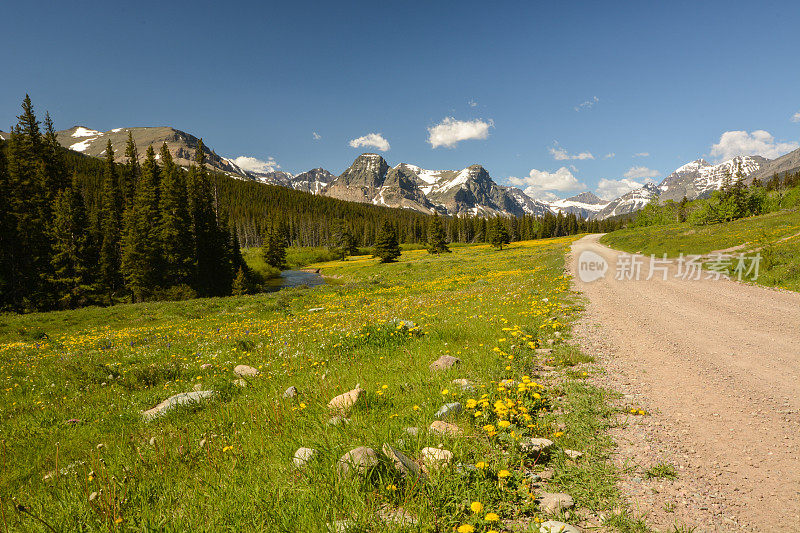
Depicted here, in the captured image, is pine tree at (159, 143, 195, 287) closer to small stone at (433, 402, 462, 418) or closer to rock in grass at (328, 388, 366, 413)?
rock in grass at (328, 388, 366, 413)

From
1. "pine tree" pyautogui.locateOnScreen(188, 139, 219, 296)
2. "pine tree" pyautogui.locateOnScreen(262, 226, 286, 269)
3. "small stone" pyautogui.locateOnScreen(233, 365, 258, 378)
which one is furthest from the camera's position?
"pine tree" pyautogui.locateOnScreen(262, 226, 286, 269)

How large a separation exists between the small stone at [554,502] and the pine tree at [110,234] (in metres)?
52.6

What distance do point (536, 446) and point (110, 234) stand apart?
60.7 metres

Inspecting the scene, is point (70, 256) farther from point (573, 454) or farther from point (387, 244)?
point (387, 244)

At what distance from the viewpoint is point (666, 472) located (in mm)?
3520

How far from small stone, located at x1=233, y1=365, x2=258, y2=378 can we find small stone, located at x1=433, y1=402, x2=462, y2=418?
5.15 m

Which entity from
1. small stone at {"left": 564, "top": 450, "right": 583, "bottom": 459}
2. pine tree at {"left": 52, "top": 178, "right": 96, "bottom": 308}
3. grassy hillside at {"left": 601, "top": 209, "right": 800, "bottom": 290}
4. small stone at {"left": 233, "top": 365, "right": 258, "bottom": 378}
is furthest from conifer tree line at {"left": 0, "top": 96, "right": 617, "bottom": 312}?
grassy hillside at {"left": 601, "top": 209, "right": 800, "bottom": 290}

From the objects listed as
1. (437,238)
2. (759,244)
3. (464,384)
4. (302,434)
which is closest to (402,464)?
(302,434)

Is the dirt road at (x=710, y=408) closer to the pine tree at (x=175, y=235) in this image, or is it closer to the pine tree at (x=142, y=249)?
the pine tree at (x=175, y=235)

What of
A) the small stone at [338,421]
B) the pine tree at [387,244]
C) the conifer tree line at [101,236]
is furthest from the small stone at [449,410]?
the pine tree at [387,244]

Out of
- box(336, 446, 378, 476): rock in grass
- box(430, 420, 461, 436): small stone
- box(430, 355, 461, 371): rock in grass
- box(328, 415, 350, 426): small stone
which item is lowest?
box(430, 355, 461, 371): rock in grass

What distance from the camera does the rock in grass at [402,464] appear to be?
9.98 feet

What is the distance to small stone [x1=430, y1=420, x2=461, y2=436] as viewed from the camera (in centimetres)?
384

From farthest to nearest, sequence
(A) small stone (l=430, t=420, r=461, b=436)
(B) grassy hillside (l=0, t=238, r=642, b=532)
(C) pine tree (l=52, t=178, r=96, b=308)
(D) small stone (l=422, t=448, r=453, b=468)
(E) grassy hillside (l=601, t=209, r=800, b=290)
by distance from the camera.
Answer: (C) pine tree (l=52, t=178, r=96, b=308), (E) grassy hillside (l=601, t=209, r=800, b=290), (A) small stone (l=430, t=420, r=461, b=436), (D) small stone (l=422, t=448, r=453, b=468), (B) grassy hillside (l=0, t=238, r=642, b=532)
